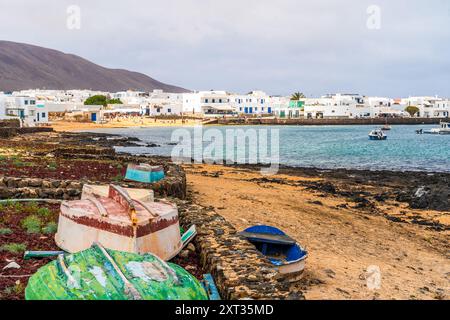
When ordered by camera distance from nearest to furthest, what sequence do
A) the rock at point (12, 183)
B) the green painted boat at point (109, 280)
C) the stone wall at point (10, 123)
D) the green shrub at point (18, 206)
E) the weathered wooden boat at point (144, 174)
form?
the green painted boat at point (109, 280) → the green shrub at point (18, 206) → the rock at point (12, 183) → the weathered wooden boat at point (144, 174) → the stone wall at point (10, 123)

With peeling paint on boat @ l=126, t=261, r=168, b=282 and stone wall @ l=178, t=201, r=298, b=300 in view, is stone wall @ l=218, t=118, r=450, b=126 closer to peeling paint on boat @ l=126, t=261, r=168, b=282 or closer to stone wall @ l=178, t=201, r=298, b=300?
stone wall @ l=178, t=201, r=298, b=300

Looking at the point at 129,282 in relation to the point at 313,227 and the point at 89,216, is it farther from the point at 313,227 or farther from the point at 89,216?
the point at 313,227

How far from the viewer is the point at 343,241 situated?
44.8 feet

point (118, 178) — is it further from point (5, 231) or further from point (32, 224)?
point (5, 231)

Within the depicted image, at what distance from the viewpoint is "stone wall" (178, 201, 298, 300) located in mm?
5902

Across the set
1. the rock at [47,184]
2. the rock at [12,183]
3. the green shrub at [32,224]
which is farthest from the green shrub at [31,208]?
the rock at [12,183]

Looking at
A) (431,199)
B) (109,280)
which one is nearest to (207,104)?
(431,199)

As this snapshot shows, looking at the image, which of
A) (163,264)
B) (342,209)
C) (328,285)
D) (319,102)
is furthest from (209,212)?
(319,102)

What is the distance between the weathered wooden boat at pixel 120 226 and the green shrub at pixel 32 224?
103 centimetres

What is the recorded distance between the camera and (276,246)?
10.0m

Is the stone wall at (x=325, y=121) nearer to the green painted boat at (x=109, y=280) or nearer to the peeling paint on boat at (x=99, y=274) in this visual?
the green painted boat at (x=109, y=280)

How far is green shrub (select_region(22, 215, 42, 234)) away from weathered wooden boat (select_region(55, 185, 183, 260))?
103 centimetres

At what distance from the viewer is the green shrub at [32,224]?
8930mm
